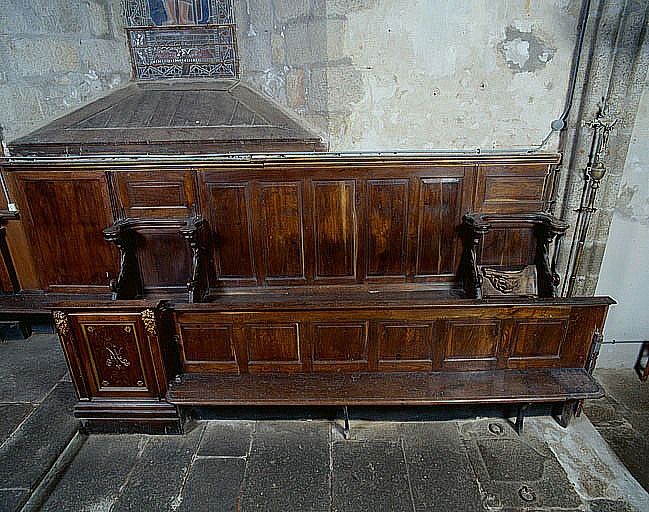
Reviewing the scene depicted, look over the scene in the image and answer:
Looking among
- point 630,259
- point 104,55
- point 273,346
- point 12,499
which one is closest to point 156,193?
point 104,55

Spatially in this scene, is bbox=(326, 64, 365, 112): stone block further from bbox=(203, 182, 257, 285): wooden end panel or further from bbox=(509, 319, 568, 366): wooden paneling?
bbox=(509, 319, 568, 366): wooden paneling

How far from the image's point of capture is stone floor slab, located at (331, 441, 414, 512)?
1911 mm

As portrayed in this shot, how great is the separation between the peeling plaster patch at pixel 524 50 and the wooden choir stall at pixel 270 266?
20.4 inches

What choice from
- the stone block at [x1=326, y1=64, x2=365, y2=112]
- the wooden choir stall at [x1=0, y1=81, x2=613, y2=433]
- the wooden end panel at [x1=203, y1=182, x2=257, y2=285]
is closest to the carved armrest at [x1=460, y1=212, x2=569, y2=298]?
the wooden choir stall at [x1=0, y1=81, x2=613, y2=433]

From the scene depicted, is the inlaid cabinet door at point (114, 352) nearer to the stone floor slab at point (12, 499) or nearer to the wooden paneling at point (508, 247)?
the stone floor slab at point (12, 499)

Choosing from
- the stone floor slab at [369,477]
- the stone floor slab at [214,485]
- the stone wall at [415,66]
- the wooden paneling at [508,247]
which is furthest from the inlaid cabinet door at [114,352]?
the wooden paneling at [508,247]

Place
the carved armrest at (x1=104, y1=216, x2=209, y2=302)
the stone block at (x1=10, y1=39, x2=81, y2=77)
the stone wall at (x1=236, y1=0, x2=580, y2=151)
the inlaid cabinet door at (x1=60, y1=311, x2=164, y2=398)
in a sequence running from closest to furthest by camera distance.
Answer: the inlaid cabinet door at (x1=60, y1=311, x2=164, y2=398)
the stone wall at (x1=236, y1=0, x2=580, y2=151)
the carved armrest at (x1=104, y1=216, x2=209, y2=302)
the stone block at (x1=10, y1=39, x2=81, y2=77)

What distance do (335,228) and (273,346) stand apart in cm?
90

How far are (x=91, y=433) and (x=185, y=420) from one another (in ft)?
1.61

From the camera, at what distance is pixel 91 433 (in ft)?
7.52

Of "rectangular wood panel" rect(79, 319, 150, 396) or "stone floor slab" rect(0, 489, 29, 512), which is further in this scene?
"rectangular wood panel" rect(79, 319, 150, 396)

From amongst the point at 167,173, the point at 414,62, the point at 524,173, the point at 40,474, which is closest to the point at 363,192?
the point at 414,62

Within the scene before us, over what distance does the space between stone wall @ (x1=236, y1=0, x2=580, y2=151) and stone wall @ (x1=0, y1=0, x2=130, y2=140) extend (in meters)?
0.85

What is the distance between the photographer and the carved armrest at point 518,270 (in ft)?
8.52
